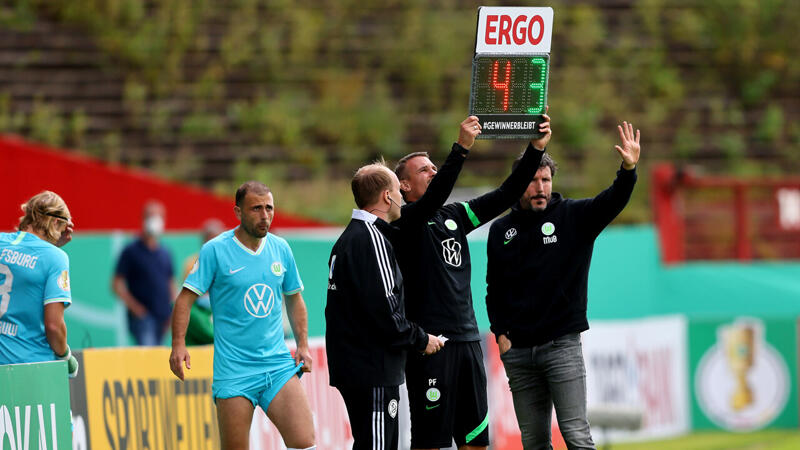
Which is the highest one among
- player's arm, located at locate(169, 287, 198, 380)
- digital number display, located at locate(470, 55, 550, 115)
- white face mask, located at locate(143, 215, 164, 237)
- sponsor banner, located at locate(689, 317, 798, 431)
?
digital number display, located at locate(470, 55, 550, 115)

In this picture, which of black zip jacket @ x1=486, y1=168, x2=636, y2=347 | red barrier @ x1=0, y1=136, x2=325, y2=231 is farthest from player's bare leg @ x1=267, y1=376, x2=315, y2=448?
red barrier @ x1=0, y1=136, x2=325, y2=231

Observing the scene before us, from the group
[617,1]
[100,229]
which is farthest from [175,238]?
[617,1]

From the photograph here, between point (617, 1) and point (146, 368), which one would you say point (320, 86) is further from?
point (146, 368)

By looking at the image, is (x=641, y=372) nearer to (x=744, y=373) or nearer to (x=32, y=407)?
(x=744, y=373)

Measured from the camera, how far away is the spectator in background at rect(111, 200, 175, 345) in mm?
14664

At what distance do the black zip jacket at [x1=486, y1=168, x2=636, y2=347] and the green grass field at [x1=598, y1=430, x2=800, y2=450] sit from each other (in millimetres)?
5317

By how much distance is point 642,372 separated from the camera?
45.5 feet

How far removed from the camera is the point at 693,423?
14.7 meters

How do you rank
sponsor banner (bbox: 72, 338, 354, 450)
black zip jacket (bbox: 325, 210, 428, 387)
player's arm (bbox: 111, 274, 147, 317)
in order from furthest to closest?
player's arm (bbox: 111, 274, 147, 317) → sponsor banner (bbox: 72, 338, 354, 450) → black zip jacket (bbox: 325, 210, 428, 387)

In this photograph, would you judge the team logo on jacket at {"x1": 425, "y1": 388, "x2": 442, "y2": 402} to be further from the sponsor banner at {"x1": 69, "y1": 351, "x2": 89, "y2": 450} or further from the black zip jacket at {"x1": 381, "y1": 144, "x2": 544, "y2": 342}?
the sponsor banner at {"x1": 69, "y1": 351, "x2": 89, "y2": 450}

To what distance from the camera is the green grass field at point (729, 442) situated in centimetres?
1319

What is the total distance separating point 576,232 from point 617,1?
1795 cm

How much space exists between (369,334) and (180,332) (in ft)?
3.81

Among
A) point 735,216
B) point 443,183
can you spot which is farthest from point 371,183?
point 735,216
